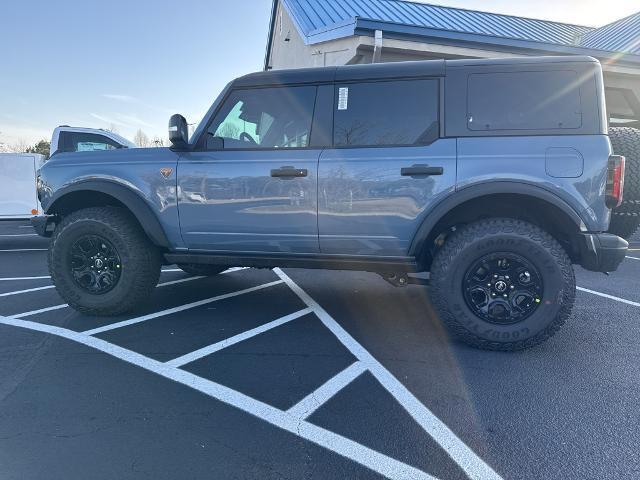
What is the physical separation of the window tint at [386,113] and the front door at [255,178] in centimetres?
27

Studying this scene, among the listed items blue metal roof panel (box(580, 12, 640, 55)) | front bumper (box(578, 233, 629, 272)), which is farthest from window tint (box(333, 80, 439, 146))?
blue metal roof panel (box(580, 12, 640, 55))

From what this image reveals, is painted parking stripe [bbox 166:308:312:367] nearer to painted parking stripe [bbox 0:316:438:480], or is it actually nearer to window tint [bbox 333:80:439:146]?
painted parking stripe [bbox 0:316:438:480]

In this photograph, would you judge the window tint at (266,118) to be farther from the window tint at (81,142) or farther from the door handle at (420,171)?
the window tint at (81,142)

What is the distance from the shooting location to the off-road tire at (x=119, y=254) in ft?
11.8

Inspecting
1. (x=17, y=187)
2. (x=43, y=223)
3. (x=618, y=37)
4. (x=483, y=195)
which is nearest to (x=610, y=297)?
(x=483, y=195)

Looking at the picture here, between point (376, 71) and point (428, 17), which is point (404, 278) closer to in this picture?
point (376, 71)

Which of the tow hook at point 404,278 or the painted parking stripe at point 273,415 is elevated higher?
the tow hook at point 404,278

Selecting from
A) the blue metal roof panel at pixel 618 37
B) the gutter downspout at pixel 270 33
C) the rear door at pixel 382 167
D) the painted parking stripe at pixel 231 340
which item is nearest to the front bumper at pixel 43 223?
the painted parking stripe at pixel 231 340

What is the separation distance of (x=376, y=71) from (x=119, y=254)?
9.14ft

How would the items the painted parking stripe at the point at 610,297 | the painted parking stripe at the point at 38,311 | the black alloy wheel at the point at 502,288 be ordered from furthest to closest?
1. the painted parking stripe at the point at 610,297
2. the painted parking stripe at the point at 38,311
3. the black alloy wheel at the point at 502,288

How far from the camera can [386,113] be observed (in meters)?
3.22

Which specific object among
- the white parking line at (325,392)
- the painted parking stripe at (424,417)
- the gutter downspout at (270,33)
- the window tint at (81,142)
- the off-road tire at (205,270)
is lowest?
the painted parking stripe at (424,417)

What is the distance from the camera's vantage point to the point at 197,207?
11.4ft

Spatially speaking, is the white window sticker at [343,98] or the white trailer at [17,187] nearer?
the white window sticker at [343,98]
